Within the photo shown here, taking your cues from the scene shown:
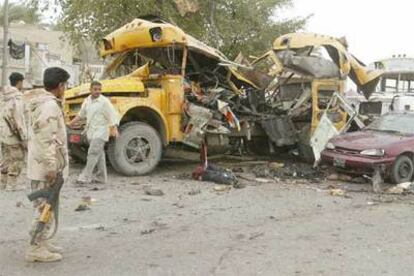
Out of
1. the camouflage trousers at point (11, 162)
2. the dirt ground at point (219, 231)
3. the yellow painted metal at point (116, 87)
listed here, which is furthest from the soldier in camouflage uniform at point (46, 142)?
the yellow painted metal at point (116, 87)

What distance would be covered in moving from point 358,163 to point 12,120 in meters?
5.68

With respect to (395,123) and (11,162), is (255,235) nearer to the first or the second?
(11,162)

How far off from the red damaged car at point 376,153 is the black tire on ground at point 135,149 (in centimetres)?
308

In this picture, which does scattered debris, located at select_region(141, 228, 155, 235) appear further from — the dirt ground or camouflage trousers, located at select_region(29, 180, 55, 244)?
camouflage trousers, located at select_region(29, 180, 55, 244)

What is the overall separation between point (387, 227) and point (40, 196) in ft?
14.0

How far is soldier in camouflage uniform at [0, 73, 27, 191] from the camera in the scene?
8.96 metres

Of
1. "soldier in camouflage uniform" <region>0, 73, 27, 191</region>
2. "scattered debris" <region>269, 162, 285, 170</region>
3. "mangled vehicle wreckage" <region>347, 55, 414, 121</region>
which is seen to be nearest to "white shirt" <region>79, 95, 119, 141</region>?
"soldier in camouflage uniform" <region>0, 73, 27, 191</region>

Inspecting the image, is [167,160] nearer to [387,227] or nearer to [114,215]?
[114,215]

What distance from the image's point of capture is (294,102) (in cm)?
1364

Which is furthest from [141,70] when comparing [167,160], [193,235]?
[193,235]

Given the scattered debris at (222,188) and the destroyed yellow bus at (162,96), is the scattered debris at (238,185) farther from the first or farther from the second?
the destroyed yellow bus at (162,96)

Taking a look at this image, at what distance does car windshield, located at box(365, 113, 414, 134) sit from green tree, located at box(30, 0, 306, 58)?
24.4 feet

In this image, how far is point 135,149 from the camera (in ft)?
36.5

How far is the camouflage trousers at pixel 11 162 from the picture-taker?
9.07 m
